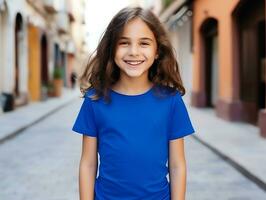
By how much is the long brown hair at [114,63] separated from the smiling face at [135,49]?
19 millimetres

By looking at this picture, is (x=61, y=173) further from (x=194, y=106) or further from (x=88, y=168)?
(x=194, y=106)

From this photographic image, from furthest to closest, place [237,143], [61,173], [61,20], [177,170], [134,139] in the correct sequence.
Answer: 1. [61,20]
2. [237,143]
3. [61,173]
4. [177,170]
5. [134,139]

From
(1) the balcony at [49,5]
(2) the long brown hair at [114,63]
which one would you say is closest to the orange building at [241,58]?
(2) the long brown hair at [114,63]

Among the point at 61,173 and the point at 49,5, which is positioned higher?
the point at 49,5

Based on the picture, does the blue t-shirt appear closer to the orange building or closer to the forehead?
the forehead

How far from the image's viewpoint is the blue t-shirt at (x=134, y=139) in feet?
6.33

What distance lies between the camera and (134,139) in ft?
6.35

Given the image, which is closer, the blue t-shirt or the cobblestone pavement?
the blue t-shirt

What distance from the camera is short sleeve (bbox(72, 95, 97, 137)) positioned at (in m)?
2.02

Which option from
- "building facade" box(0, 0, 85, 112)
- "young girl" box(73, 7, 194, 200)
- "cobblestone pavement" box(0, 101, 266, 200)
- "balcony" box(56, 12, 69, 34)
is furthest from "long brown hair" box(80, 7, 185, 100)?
"balcony" box(56, 12, 69, 34)

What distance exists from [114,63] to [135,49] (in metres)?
0.18

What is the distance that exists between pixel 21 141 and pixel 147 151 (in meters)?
9.32

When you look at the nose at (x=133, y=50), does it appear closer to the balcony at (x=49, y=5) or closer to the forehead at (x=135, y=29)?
the forehead at (x=135, y=29)

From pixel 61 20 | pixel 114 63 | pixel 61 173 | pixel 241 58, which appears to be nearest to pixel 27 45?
pixel 241 58
